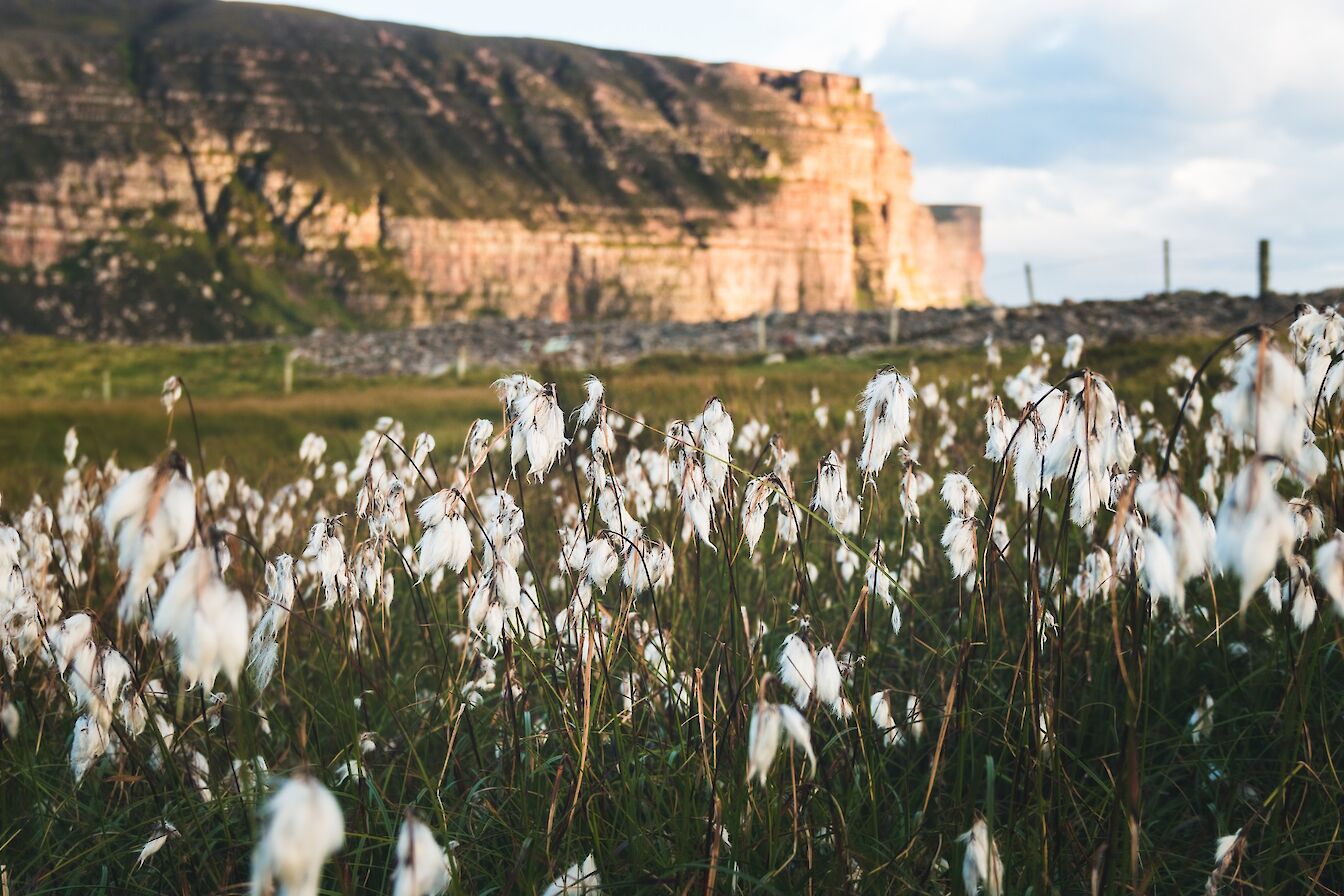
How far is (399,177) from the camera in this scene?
14012 cm

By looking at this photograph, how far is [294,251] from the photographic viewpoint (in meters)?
134

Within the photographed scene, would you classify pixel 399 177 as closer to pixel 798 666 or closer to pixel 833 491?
pixel 833 491

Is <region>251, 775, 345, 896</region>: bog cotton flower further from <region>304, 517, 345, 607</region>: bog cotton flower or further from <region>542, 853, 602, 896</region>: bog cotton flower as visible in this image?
<region>304, 517, 345, 607</region>: bog cotton flower

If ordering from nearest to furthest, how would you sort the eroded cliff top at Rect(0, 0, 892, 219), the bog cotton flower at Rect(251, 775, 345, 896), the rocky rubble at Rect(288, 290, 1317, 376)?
the bog cotton flower at Rect(251, 775, 345, 896)
the rocky rubble at Rect(288, 290, 1317, 376)
the eroded cliff top at Rect(0, 0, 892, 219)

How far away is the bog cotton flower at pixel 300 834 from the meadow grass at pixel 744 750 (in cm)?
10

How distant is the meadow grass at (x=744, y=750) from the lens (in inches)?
88.4

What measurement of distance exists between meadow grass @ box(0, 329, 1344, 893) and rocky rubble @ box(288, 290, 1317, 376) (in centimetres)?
1284

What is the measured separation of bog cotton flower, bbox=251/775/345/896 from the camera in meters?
1.25

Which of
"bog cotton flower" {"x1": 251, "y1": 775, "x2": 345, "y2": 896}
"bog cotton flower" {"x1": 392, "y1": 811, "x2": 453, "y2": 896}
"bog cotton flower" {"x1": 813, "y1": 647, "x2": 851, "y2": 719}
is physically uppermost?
"bog cotton flower" {"x1": 251, "y1": 775, "x2": 345, "y2": 896}

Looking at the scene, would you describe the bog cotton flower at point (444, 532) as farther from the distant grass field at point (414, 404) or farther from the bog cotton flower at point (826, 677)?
the distant grass field at point (414, 404)

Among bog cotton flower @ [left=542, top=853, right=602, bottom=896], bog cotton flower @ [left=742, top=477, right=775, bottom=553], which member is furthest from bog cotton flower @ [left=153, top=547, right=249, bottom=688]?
bog cotton flower @ [left=742, top=477, right=775, bottom=553]

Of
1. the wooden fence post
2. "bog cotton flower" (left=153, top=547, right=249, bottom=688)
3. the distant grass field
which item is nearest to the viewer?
"bog cotton flower" (left=153, top=547, right=249, bottom=688)

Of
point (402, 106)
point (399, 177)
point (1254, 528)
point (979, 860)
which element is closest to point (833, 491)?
point (979, 860)

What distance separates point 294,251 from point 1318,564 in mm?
144586
